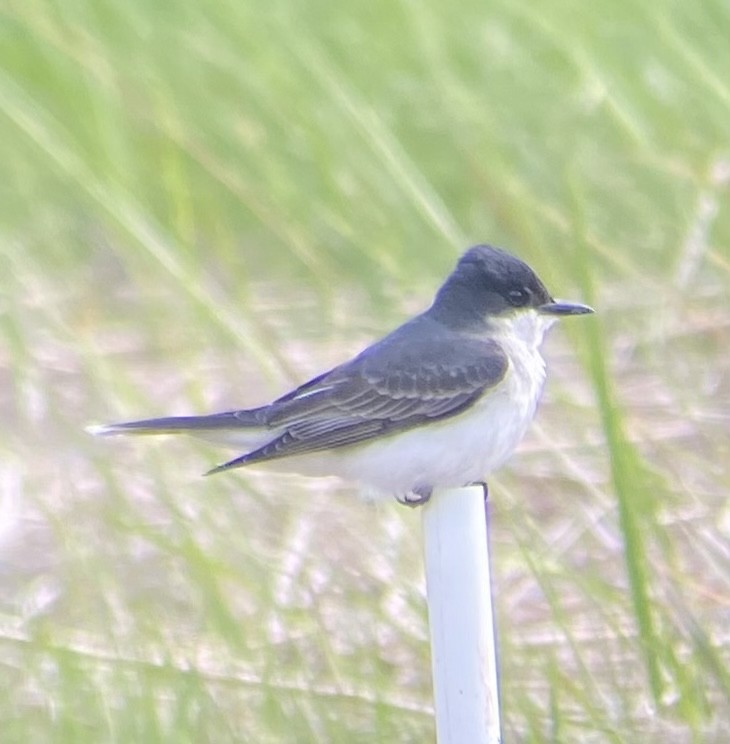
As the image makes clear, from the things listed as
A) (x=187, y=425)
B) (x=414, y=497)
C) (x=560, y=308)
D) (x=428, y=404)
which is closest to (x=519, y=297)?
(x=560, y=308)

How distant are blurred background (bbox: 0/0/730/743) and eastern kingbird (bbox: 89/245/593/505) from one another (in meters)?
0.10

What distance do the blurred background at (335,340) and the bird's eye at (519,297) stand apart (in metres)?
0.10

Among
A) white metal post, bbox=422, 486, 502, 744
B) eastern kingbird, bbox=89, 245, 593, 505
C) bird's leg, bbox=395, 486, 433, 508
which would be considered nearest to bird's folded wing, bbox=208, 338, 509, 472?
eastern kingbird, bbox=89, 245, 593, 505

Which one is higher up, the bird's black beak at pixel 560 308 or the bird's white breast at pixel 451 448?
the bird's black beak at pixel 560 308

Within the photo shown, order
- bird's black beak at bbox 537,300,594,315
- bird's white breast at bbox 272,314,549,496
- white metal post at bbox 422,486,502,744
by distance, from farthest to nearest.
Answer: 1. bird's black beak at bbox 537,300,594,315
2. bird's white breast at bbox 272,314,549,496
3. white metal post at bbox 422,486,502,744

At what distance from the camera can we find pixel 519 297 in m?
2.59

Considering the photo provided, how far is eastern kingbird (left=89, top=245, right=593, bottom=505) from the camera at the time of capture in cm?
239

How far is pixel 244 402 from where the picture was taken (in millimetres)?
3898

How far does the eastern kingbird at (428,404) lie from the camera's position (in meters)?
2.39

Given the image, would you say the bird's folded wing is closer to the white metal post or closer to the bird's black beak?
the bird's black beak

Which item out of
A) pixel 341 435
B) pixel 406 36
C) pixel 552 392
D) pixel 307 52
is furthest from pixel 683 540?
pixel 406 36

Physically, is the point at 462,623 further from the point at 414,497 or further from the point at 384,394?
the point at 384,394

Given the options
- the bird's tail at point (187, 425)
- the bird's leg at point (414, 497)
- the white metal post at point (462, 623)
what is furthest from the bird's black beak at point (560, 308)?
the white metal post at point (462, 623)

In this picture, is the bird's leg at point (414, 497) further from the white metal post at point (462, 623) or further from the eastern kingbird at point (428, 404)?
the white metal post at point (462, 623)
